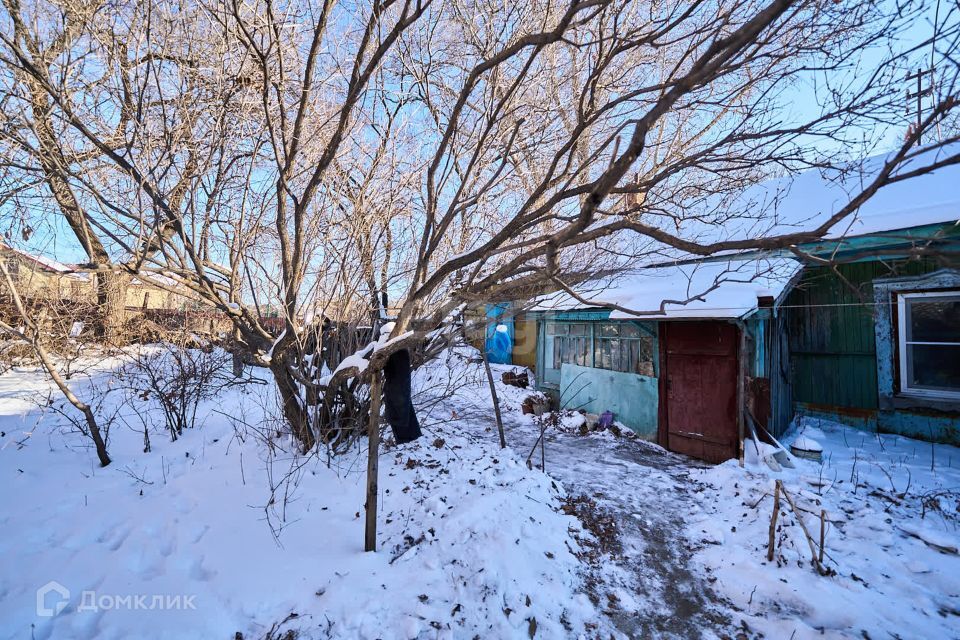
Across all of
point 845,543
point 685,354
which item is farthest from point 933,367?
point 845,543

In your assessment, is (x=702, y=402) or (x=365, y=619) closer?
(x=365, y=619)

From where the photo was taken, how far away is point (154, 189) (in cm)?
348

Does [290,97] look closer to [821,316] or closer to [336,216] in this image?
[336,216]

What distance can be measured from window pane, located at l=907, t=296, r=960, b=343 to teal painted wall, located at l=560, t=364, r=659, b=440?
3.78 meters

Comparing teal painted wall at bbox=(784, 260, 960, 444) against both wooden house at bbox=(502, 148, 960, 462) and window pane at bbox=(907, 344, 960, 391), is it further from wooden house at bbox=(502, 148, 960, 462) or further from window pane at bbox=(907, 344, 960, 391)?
window pane at bbox=(907, 344, 960, 391)

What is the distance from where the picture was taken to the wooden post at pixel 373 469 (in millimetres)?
3035

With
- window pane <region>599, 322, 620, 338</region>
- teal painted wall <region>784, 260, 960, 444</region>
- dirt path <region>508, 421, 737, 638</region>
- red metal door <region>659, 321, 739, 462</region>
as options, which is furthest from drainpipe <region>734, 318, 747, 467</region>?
window pane <region>599, 322, 620, 338</region>

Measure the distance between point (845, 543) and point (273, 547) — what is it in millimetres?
4986

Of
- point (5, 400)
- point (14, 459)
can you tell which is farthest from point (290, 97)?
point (5, 400)

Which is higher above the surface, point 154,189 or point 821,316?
point 154,189

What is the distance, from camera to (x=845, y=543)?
3.45 m

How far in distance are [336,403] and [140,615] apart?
9.00 feet

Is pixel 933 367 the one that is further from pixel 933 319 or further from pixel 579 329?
pixel 579 329

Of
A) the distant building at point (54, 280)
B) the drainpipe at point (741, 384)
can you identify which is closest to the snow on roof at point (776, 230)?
the drainpipe at point (741, 384)
